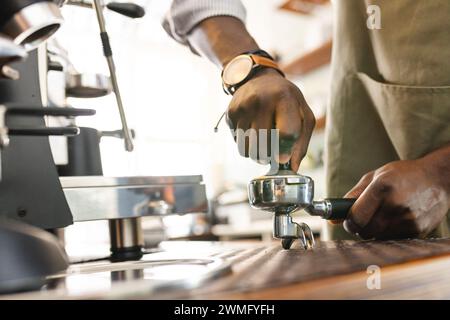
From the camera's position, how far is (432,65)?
2.82 ft

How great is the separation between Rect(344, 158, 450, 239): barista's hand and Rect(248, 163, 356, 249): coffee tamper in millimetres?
101

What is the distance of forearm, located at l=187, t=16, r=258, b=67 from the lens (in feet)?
2.65

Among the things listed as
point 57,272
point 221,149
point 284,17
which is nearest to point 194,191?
point 57,272

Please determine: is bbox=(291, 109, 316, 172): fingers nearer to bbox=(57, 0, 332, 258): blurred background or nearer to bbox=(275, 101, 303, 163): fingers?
bbox=(275, 101, 303, 163): fingers

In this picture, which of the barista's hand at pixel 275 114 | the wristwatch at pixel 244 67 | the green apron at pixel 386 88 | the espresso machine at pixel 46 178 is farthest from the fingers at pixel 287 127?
the green apron at pixel 386 88

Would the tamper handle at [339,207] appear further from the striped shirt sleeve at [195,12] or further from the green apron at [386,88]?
the striped shirt sleeve at [195,12]

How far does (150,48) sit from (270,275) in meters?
3.76

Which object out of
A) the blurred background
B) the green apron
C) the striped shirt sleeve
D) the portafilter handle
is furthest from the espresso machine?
the blurred background

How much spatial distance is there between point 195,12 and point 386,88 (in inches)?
14.6

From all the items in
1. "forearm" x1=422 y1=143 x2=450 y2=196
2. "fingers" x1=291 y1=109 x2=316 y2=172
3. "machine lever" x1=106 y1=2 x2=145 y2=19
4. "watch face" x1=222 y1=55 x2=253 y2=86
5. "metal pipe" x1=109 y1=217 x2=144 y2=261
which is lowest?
"metal pipe" x1=109 y1=217 x2=144 y2=261

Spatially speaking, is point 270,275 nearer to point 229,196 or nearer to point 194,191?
point 194,191

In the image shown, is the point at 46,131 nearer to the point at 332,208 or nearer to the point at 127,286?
the point at 127,286

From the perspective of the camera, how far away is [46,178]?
57 cm

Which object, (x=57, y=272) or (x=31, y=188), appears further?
(x=31, y=188)
